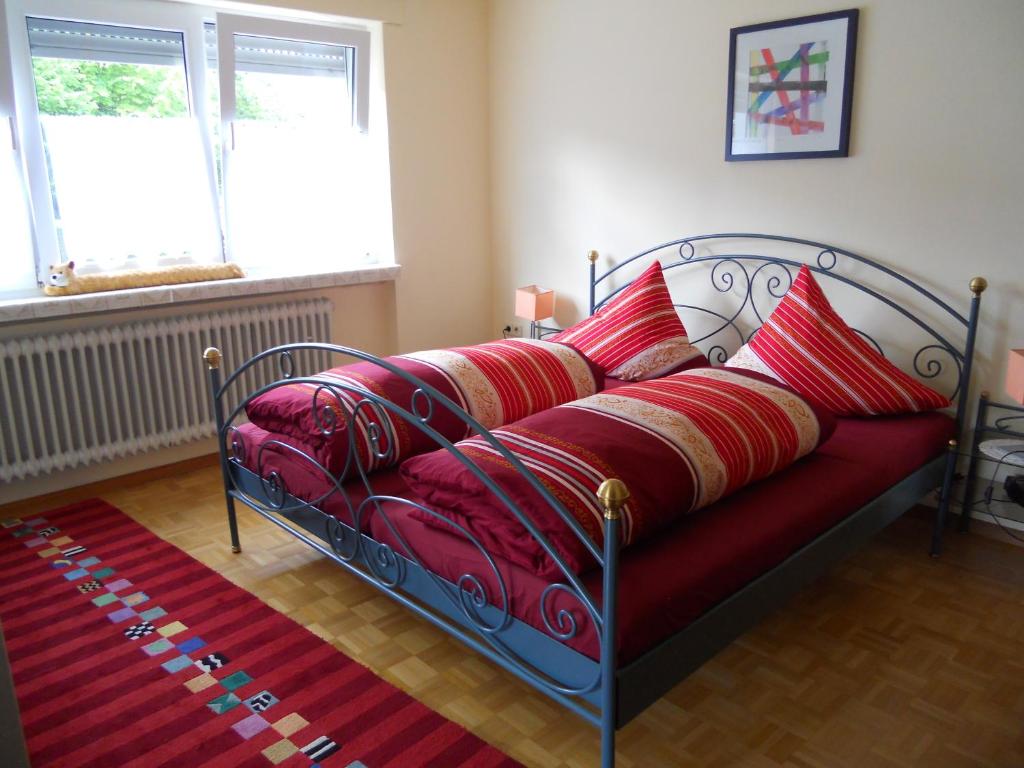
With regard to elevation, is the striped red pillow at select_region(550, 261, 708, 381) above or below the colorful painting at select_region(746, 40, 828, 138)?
below

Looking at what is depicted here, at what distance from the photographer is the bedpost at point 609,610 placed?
1.50 m

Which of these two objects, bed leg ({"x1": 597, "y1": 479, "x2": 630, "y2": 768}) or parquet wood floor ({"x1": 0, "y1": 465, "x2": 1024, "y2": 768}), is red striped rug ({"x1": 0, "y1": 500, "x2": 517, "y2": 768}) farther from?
bed leg ({"x1": 597, "y1": 479, "x2": 630, "y2": 768})

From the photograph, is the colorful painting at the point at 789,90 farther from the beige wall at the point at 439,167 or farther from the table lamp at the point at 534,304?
the beige wall at the point at 439,167

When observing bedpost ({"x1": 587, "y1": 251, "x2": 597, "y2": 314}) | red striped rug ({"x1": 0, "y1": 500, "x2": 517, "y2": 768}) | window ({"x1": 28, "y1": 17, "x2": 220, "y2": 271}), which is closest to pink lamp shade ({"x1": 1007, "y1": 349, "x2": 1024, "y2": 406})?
red striped rug ({"x1": 0, "y1": 500, "x2": 517, "y2": 768})

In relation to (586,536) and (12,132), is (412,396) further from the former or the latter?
(12,132)

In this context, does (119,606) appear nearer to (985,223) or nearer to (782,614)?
(782,614)

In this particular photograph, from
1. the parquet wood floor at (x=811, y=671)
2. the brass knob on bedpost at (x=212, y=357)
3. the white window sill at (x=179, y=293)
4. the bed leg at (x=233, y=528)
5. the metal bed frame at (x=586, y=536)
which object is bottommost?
the parquet wood floor at (x=811, y=671)

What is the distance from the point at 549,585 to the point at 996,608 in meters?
1.71

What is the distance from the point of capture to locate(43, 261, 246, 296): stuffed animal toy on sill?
3354 mm

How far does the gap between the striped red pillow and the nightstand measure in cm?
105

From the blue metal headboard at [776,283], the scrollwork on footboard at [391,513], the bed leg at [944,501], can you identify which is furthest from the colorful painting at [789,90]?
the scrollwork on footboard at [391,513]

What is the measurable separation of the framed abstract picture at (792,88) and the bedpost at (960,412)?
0.75 m

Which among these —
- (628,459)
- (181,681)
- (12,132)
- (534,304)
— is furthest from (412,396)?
Result: (12,132)

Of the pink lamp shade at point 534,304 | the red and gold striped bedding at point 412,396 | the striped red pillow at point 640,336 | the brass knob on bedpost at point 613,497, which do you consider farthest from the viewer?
the pink lamp shade at point 534,304
